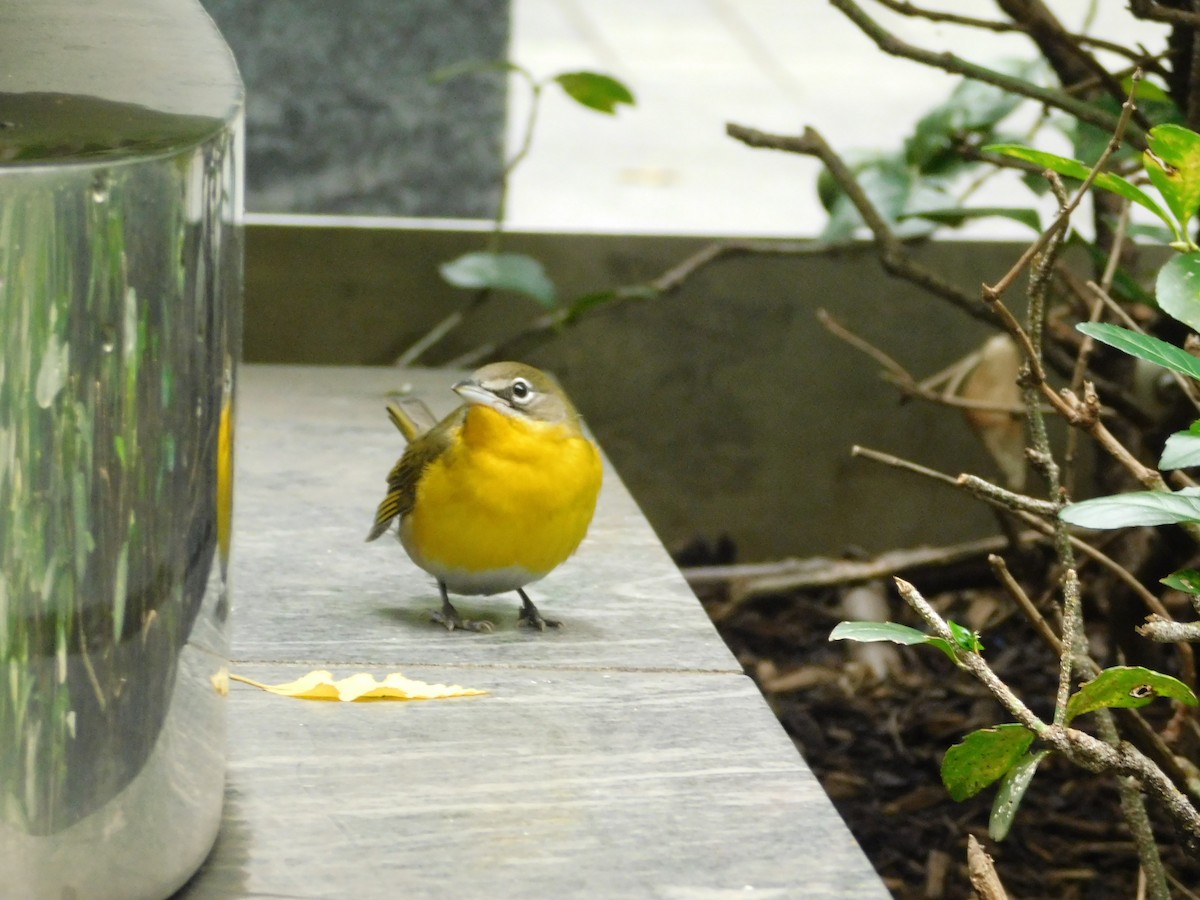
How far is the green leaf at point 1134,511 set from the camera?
1.38 m

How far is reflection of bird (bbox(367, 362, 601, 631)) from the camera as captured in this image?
2377mm

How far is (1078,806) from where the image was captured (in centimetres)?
305

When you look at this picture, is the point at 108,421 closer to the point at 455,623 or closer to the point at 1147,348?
the point at 1147,348

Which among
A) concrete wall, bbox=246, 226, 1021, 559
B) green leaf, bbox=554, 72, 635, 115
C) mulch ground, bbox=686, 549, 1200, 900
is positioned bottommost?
mulch ground, bbox=686, 549, 1200, 900

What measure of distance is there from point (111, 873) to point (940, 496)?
11.1ft

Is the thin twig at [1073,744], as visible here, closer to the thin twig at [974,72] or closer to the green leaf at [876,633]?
the green leaf at [876,633]

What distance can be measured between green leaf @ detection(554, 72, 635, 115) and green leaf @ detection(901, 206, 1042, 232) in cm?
98

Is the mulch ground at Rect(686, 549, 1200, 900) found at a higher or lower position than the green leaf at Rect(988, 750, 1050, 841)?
lower

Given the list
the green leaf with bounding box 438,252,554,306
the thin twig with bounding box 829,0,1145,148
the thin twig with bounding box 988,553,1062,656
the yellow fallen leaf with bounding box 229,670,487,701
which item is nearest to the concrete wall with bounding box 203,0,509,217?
the green leaf with bounding box 438,252,554,306

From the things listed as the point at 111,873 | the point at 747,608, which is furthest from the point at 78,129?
the point at 747,608

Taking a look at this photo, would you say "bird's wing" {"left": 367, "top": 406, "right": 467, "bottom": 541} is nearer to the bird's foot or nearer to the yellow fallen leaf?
the bird's foot

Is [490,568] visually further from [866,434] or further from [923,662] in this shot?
[866,434]

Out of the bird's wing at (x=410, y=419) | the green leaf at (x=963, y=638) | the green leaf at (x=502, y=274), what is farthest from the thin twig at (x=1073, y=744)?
the green leaf at (x=502, y=274)

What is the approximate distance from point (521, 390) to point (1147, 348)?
3.95 ft
